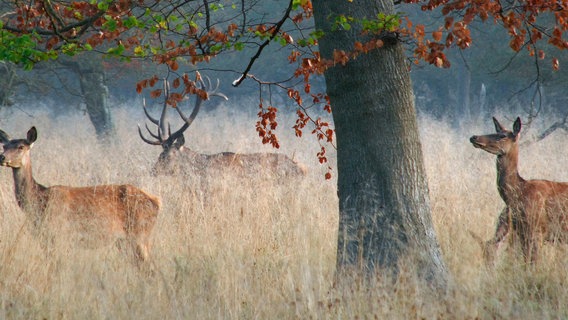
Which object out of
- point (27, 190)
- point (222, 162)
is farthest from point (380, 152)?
point (222, 162)

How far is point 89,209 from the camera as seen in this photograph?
23.2ft

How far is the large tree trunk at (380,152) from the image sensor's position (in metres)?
5.18

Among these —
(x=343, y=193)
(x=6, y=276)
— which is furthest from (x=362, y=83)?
(x=6, y=276)

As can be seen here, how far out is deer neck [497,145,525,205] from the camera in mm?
6762

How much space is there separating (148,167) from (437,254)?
7853 mm

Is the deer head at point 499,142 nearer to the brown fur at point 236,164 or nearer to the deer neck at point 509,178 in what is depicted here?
the deer neck at point 509,178

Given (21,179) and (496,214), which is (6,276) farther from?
(496,214)

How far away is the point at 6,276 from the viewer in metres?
5.50

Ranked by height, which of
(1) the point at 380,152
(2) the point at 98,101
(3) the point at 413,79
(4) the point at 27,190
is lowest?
(4) the point at 27,190

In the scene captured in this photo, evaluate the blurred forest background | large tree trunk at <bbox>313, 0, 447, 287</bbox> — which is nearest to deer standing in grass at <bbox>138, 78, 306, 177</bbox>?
the blurred forest background

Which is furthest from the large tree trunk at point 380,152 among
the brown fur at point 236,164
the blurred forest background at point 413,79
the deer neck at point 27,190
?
the brown fur at point 236,164

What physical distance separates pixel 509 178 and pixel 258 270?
2.79 meters

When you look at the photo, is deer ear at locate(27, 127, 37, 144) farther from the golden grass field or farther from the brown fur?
the brown fur

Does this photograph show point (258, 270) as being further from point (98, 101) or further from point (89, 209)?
point (98, 101)
